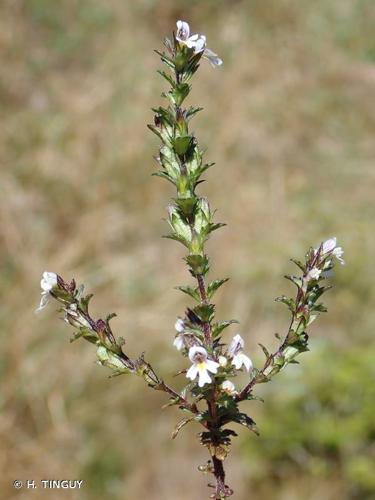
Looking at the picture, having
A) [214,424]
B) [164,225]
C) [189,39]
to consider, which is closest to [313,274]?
[214,424]

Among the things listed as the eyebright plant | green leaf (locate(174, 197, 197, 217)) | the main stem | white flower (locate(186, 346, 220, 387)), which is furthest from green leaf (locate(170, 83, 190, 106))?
white flower (locate(186, 346, 220, 387))

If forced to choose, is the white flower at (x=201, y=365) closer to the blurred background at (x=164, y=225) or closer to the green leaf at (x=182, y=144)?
the green leaf at (x=182, y=144)

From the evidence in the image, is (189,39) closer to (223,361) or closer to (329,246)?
(329,246)

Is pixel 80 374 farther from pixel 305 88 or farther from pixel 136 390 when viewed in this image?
pixel 305 88

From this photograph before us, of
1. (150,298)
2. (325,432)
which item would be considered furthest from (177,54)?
(150,298)

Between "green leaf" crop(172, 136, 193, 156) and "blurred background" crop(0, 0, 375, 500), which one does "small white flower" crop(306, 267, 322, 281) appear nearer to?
"green leaf" crop(172, 136, 193, 156)

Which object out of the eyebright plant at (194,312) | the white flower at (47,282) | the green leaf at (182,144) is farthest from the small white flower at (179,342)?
the green leaf at (182,144)
